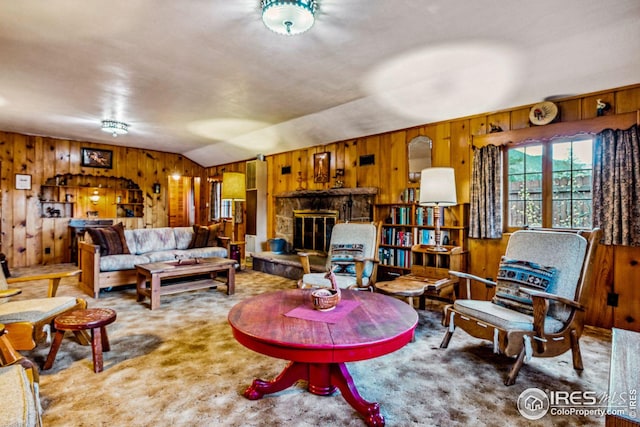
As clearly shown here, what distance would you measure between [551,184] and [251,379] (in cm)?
354

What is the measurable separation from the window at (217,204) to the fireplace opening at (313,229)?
10.6ft

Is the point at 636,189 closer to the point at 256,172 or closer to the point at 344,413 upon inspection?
the point at 344,413

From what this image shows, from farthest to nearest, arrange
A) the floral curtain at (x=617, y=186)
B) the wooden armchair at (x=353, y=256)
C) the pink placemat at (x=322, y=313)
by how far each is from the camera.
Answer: the wooden armchair at (x=353, y=256) < the floral curtain at (x=617, y=186) < the pink placemat at (x=322, y=313)

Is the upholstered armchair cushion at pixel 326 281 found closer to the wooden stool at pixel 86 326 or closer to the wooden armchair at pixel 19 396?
the wooden stool at pixel 86 326

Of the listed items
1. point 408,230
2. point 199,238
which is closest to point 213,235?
point 199,238

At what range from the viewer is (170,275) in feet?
12.6

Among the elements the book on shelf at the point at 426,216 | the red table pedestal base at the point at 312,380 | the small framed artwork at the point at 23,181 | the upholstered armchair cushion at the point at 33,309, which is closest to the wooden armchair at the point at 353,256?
the book on shelf at the point at 426,216

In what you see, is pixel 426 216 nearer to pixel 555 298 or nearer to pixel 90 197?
pixel 555 298

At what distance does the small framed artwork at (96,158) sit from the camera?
727 cm

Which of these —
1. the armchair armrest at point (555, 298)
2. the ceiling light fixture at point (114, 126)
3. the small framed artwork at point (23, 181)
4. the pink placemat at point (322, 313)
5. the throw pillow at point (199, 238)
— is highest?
the ceiling light fixture at point (114, 126)

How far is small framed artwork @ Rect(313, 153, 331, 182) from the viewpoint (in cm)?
578

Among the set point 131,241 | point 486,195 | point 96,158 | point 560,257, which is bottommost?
point 131,241

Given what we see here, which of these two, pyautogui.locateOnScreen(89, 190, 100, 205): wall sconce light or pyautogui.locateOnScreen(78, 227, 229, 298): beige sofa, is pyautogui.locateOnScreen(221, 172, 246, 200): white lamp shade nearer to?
pyautogui.locateOnScreen(78, 227, 229, 298): beige sofa

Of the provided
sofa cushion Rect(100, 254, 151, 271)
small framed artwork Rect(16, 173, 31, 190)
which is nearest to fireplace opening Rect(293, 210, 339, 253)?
sofa cushion Rect(100, 254, 151, 271)
